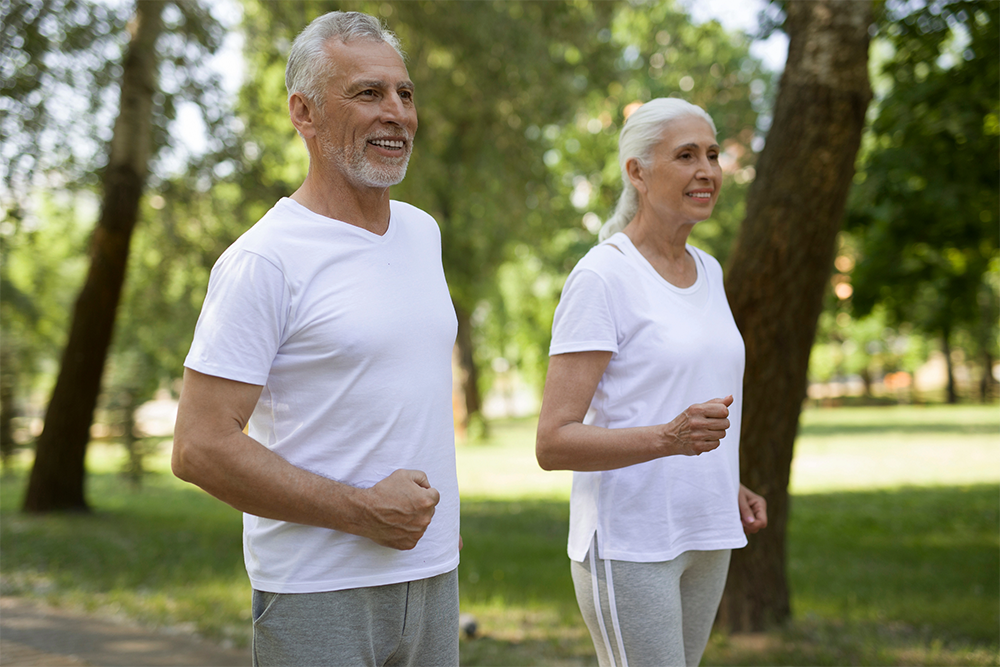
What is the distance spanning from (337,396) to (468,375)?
25.0 metres

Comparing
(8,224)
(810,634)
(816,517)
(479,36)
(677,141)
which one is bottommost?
(816,517)

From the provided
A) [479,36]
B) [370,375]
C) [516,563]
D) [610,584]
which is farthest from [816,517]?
[370,375]

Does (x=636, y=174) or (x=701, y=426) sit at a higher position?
(x=636, y=174)

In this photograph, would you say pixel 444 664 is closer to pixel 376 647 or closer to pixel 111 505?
pixel 376 647

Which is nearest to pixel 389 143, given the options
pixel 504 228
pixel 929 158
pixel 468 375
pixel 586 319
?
pixel 586 319

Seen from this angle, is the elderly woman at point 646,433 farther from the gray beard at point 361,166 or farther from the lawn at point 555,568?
the lawn at point 555,568

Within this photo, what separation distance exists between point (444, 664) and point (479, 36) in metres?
9.65

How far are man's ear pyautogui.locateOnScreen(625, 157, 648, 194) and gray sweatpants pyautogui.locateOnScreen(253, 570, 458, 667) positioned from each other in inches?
55.5

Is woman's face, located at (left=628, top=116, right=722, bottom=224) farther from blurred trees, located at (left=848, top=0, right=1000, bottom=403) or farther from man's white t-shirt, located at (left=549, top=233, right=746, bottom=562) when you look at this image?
blurred trees, located at (left=848, top=0, right=1000, bottom=403)

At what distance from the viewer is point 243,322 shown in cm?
179

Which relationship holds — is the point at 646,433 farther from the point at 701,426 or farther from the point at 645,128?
the point at 645,128

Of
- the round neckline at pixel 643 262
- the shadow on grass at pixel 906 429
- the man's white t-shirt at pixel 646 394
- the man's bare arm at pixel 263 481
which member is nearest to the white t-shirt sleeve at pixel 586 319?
the man's white t-shirt at pixel 646 394

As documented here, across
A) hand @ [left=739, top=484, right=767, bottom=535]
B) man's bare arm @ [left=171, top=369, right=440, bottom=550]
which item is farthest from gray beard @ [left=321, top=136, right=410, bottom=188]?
hand @ [left=739, top=484, right=767, bottom=535]

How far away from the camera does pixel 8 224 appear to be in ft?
32.5
